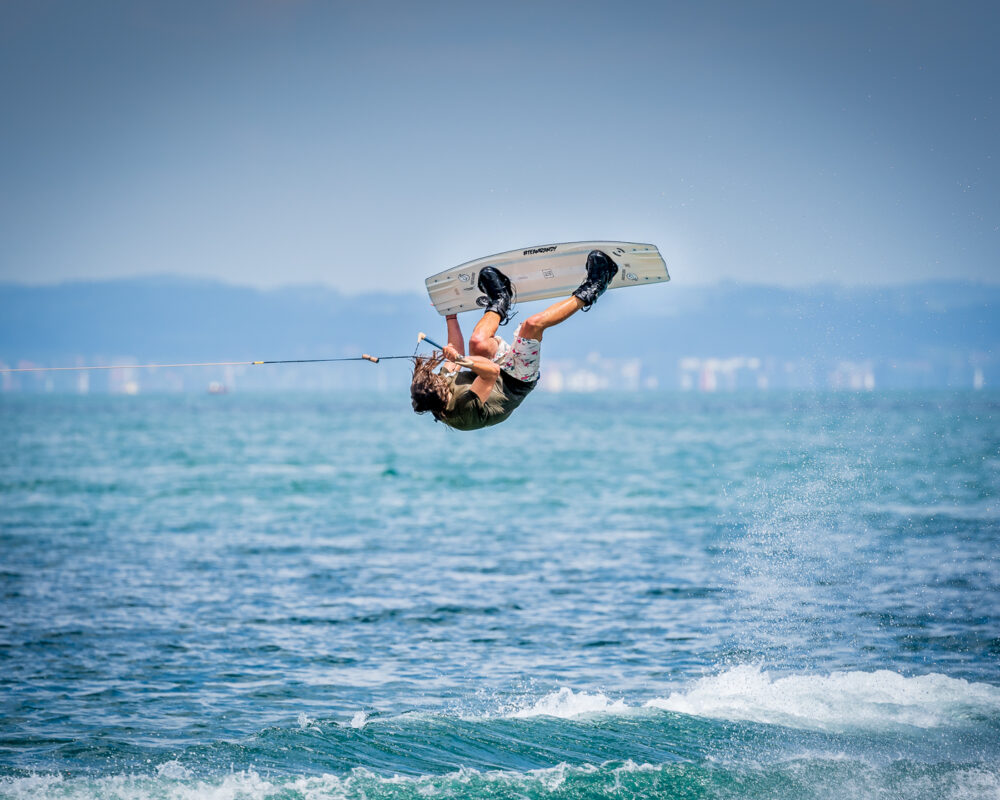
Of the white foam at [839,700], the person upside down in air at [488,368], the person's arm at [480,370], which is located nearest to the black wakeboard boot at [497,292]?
the person upside down in air at [488,368]

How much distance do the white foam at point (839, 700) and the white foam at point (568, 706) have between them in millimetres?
515

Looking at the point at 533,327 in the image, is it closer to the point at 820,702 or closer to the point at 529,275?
the point at 529,275

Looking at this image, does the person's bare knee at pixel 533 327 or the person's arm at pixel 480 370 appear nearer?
the person's arm at pixel 480 370

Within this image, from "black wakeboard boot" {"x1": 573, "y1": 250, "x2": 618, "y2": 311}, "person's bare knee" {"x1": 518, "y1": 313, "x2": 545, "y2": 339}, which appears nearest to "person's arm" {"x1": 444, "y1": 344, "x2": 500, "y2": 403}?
"person's bare knee" {"x1": 518, "y1": 313, "x2": 545, "y2": 339}

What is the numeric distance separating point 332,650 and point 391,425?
98.6 metres

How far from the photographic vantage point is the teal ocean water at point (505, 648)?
34.8 feet

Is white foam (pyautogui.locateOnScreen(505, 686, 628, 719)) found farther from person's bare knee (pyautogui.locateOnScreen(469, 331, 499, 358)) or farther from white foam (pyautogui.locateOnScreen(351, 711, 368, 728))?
person's bare knee (pyautogui.locateOnScreen(469, 331, 499, 358))

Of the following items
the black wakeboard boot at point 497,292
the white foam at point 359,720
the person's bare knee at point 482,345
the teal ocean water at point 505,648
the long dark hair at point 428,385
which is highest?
the black wakeboard boot at point 497,292

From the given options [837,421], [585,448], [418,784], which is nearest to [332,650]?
[418,784]

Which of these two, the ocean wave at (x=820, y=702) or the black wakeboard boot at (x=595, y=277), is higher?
the black wakeboard boot at (x=595, y=277)

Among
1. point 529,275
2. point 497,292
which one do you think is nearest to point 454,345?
point 497,292

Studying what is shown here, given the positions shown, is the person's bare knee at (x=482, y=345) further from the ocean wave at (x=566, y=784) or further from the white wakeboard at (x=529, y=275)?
the ocean wave at (x=566, y=784)

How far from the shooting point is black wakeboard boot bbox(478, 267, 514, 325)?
10.1 m

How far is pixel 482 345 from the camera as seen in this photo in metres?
9.66
